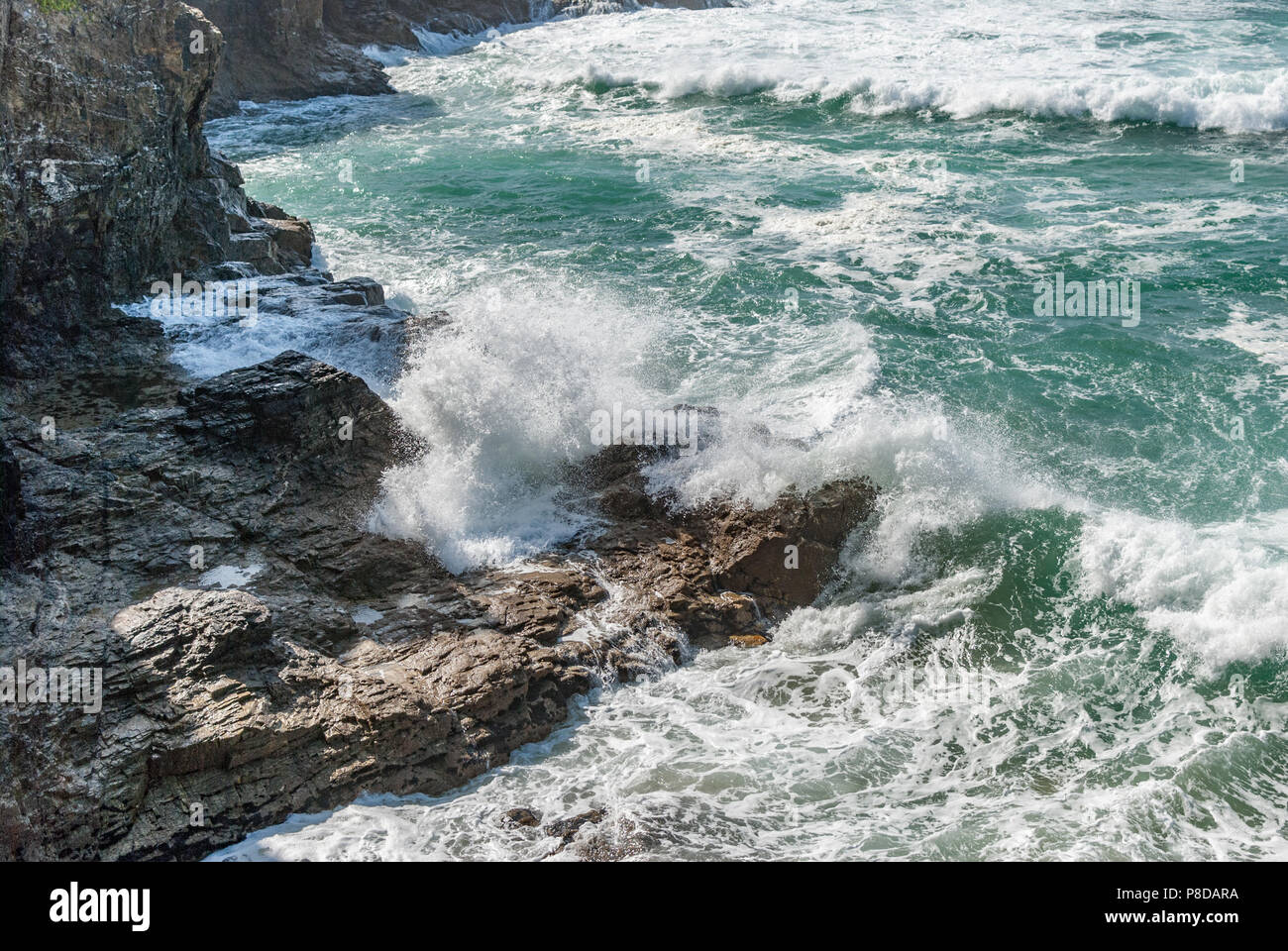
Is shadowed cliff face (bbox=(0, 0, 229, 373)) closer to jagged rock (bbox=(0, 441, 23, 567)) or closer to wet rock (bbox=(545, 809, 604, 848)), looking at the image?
jagged rock (bbox=(0, 441, 23, 567))

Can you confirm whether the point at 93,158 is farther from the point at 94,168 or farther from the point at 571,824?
the point at 571,824

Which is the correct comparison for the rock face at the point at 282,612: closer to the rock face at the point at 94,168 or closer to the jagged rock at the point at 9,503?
the jagged rock at the point at 9,503

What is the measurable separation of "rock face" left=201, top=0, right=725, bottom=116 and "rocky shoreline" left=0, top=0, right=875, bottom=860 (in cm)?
1621

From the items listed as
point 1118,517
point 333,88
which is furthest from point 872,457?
point 333,88

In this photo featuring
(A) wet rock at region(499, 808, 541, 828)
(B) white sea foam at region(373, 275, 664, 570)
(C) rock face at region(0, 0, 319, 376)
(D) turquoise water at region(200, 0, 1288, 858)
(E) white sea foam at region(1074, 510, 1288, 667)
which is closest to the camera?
(A) wet rock at region(499, 808, 541, 828)

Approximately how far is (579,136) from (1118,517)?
17078 mm

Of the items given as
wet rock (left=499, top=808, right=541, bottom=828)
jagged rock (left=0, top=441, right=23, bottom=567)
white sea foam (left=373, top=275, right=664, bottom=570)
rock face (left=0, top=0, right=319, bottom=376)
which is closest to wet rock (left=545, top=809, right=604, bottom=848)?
wet rock (left=499, top=808, right=541, bottom=828)

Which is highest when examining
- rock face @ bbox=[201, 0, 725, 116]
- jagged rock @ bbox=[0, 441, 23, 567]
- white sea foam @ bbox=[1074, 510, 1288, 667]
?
rock face @ bbox=[201, 0, 725, 116]

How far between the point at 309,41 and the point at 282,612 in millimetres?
26151

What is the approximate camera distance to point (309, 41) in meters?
29.5

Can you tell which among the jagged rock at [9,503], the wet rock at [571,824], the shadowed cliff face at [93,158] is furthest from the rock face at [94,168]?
the wet rock at [571,824]

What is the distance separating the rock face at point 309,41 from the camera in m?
27.1

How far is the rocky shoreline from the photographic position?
22.4 ft

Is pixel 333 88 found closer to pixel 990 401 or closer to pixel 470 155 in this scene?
pixel 470 155
